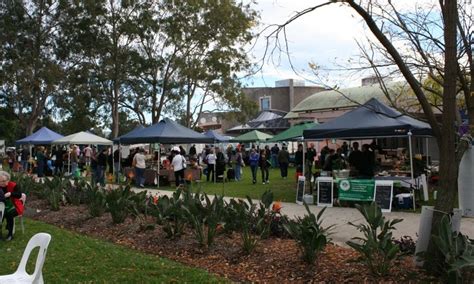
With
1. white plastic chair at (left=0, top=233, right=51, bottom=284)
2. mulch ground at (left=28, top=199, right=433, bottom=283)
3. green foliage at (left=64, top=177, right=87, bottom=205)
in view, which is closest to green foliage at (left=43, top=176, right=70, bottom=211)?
green foliage at (left=64, top=177, right=87, bottom=205)

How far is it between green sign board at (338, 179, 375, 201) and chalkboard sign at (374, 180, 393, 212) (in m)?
0.17

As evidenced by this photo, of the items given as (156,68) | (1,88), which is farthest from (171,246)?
(1,88)

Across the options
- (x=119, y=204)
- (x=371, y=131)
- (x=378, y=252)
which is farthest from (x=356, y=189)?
(x=378, y=252)

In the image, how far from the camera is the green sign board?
38.6 ft


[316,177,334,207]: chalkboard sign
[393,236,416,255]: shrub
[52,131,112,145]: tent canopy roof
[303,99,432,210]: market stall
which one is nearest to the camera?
[393,236,416,255]: shrub

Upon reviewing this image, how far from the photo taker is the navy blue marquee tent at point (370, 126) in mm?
12023

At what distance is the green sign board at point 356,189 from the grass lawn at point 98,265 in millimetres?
6316

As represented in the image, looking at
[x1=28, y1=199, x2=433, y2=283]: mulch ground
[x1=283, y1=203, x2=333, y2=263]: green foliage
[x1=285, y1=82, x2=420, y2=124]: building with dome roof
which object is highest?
[x1=285, y1=82, x2=420, y2=124]: building with dome roof

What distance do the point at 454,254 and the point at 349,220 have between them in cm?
555

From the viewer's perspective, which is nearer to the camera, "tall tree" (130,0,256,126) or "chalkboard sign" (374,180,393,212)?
"chalkboard sign" (374,180,393,212)

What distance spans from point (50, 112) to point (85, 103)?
12430mm

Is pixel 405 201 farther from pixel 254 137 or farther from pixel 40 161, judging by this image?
pixel 254 137

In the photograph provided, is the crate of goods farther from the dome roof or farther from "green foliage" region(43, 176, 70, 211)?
the dome roof

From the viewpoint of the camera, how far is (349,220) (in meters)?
10.1
